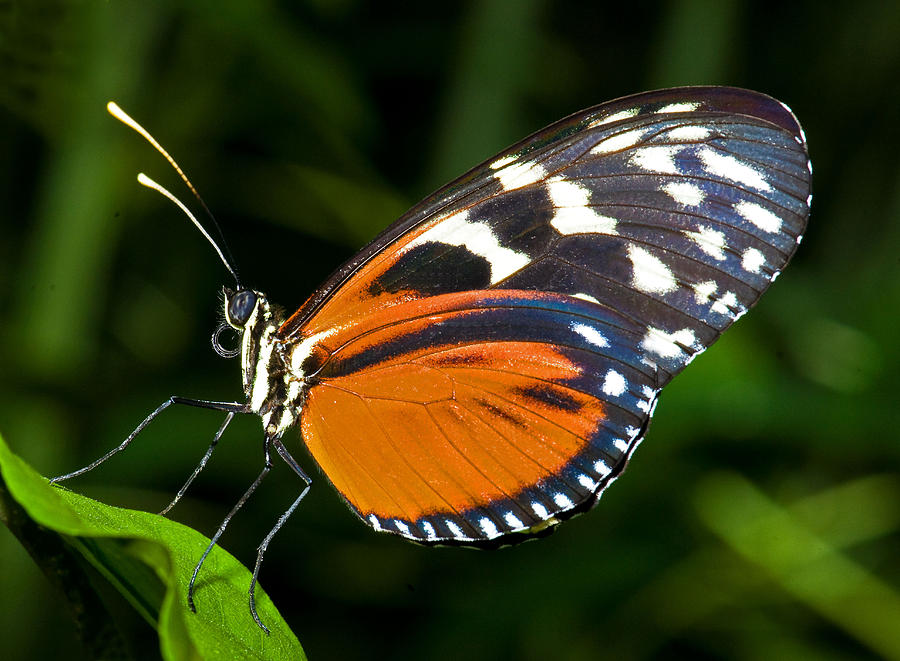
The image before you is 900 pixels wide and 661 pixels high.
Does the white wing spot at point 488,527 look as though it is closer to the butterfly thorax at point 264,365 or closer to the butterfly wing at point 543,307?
the butterfly wing at point 543,307

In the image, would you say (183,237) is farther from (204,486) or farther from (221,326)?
(221,326)

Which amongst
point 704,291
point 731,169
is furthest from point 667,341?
point 731,169

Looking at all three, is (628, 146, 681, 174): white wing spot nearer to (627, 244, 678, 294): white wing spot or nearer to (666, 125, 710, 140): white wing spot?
(666, 125, 710, 140): white wing spot

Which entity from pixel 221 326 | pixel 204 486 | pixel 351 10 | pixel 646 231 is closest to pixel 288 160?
pixel 351 10

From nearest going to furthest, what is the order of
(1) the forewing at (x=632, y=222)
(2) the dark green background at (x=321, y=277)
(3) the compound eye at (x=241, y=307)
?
(1) the forewing at (x=632, y=222)
(3) the compound eye at (x=241, y=307)
(2) the dark green background at (x=321, y=277)

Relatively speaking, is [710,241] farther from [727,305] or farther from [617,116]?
[617,116]

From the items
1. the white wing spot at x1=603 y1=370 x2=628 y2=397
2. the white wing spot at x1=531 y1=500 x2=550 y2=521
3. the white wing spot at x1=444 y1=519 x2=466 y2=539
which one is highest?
the white wing spot at x1=603 y1=370 x2=628 y2=397

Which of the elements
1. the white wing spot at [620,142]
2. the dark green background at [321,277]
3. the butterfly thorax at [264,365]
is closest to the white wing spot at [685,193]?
the white wing spot at [620,142]

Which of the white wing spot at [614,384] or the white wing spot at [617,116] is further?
the white wing spot at [614,384]

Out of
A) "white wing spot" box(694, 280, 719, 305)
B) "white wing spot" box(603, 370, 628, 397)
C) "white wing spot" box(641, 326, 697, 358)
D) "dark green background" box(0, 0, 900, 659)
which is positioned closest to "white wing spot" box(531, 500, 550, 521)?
"white wing spot" box(603, 370, 628, 397)
